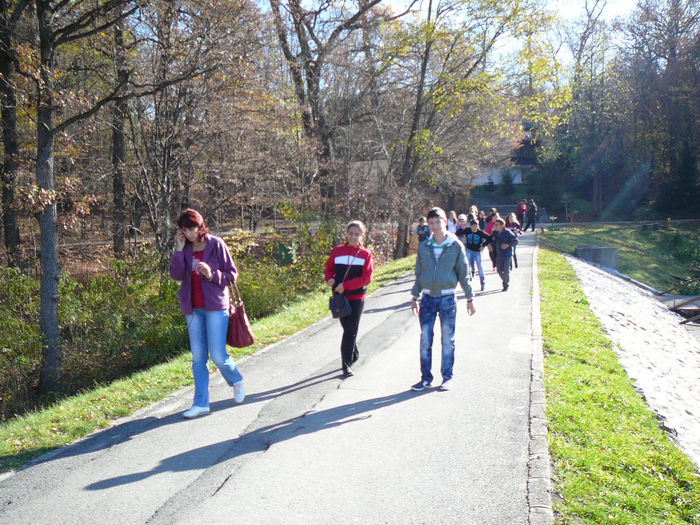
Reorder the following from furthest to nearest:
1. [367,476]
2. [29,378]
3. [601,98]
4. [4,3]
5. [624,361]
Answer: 1. [601,98]
2. [4,3]
3. [29,378]
4. [624,361]
5. [367,476]

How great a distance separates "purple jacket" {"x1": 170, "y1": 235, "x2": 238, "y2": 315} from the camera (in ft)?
18.4

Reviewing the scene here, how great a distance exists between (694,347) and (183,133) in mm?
14610

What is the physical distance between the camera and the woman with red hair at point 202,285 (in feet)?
18.2

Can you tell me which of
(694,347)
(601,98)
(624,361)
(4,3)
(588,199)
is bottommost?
(694,347)

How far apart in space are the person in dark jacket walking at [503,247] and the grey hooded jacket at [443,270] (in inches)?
277

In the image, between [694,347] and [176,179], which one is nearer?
[694,347]

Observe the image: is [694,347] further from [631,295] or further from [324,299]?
[324,299]

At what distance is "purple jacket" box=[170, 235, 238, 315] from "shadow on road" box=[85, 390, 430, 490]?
4.25 feet

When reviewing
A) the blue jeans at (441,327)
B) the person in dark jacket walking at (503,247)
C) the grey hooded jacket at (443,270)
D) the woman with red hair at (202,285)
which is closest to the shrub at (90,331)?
the woman with red hair at (202,285)

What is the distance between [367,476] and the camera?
15.0 ft

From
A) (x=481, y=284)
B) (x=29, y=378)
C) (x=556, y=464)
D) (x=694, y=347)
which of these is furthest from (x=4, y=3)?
(x=694, y=347)

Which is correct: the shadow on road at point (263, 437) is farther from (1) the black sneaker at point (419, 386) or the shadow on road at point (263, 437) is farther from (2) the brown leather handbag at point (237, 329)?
(2) the brown leather handbag at point (237, 329)

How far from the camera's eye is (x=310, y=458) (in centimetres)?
491

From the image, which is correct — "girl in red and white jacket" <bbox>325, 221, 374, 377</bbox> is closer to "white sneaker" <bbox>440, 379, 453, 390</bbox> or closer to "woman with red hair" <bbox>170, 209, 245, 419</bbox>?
"white sneaker" <bbox>440, 379, 453, 390</bbox>
